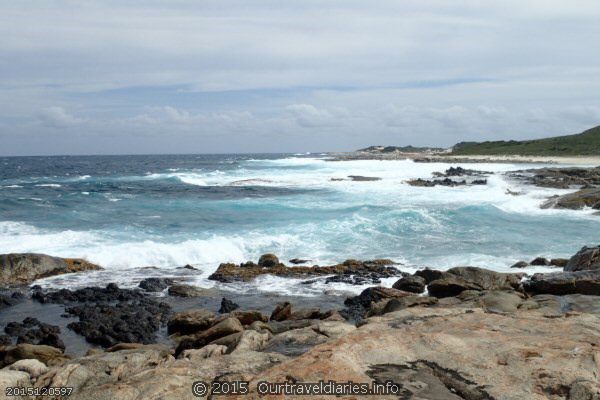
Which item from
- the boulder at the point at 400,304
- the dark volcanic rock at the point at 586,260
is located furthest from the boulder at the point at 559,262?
the boulder at the point at 400,304

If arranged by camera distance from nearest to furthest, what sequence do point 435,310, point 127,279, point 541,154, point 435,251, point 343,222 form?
point 435,310
point 127,279
point 435,251
point 343,222
point 541,154

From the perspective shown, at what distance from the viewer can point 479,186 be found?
48188 millimetres

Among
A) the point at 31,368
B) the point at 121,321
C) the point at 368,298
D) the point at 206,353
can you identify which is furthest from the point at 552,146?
the point at 31,368

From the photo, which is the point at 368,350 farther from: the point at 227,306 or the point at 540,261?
the point at 540,261

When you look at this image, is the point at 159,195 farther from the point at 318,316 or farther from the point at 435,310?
the point at 435,310

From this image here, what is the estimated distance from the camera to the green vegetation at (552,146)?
9644cm

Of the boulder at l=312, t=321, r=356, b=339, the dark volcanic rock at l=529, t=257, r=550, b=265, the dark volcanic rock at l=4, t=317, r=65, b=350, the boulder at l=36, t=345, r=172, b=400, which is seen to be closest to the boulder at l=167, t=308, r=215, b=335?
the dark volcanic rock at l=4, t=317, r=65, b=350

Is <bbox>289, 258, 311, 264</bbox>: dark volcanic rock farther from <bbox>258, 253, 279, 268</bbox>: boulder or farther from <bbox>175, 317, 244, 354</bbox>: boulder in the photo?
<bbox>175, 317, 244, 354</bbox>: boulder

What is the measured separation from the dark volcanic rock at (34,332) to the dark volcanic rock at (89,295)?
6.36 feet

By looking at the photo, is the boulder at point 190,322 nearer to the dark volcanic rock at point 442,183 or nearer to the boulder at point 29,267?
the boulder at point 29,267

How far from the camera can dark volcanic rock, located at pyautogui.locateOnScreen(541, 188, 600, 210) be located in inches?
1222

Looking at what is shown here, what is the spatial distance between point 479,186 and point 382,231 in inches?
1016

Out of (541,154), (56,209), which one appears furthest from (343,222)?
(541,154)

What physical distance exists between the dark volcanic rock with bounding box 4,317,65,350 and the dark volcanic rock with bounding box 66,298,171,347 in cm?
61
